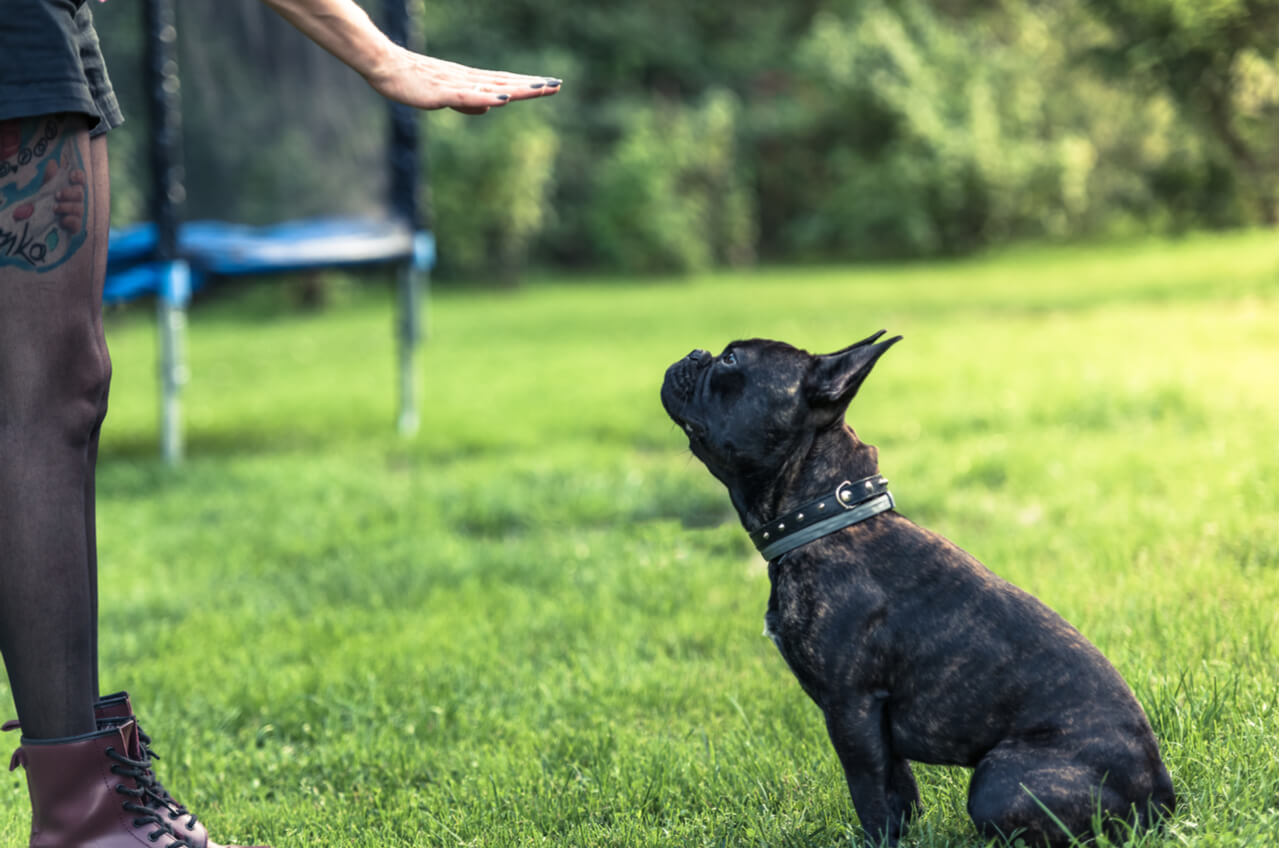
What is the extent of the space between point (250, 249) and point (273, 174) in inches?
58.3

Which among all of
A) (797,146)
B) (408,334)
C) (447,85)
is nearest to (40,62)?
(447,85)

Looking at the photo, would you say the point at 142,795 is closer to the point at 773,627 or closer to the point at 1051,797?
the point at 773,627

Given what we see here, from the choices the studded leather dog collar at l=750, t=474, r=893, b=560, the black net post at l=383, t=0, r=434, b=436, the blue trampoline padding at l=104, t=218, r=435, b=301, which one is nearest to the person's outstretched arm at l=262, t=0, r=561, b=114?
the studded leather dog collar at l=750, t=474, r=893, b=560

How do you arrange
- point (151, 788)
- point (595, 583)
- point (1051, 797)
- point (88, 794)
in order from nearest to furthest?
point (1051, 797) → point (88, 794) → point (151, 788) → point (595, 583)

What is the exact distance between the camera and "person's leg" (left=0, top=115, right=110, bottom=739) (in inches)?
79.3

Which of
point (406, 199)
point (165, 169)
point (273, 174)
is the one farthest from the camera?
point (273, 174)

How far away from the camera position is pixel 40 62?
1.98m

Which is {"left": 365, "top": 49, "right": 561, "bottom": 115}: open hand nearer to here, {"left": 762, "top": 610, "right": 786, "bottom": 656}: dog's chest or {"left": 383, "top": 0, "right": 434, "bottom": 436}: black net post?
{"left": 762, "top": 610, "right": 786, "bottom": 656}: dog's chest

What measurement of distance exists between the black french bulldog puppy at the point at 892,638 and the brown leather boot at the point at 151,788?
118cm

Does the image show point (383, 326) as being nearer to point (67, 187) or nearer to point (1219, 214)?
point (67, 187)

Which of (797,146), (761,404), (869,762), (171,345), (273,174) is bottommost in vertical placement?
(869,762)

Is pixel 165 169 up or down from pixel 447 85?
down

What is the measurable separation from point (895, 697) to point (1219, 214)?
22.1 metres

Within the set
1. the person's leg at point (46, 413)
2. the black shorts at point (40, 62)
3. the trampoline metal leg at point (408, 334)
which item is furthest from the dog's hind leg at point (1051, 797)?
the trampoline metal leg at point (408, 334)
